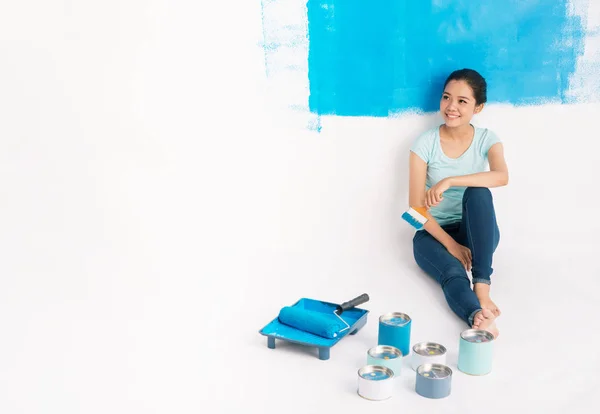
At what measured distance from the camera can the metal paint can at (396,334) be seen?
68.5 inches

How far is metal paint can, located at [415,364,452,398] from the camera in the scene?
1.54m

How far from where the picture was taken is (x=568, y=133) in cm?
240

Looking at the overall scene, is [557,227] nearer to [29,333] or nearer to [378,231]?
[378,231]

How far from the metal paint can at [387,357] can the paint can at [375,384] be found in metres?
0.04

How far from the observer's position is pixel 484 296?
203 centimetres

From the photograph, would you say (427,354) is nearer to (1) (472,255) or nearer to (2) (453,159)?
(1) (472,255)

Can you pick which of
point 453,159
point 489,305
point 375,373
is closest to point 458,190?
point 453,159

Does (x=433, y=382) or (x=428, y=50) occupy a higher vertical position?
(x=428, y=50)

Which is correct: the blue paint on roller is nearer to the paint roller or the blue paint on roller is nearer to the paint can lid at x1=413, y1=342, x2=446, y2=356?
the paint roller

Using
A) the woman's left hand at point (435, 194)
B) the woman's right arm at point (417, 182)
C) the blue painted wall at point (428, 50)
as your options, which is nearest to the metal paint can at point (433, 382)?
the woman's left hand at point (435, 194)

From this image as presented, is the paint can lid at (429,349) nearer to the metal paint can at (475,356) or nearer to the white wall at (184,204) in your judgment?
the metal paint can at (475,356)

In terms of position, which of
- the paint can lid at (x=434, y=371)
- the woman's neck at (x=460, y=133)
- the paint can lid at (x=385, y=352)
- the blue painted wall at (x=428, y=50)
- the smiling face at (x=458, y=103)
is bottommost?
the paint can lid at (x=434, y=371)

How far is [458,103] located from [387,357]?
3.16 ft

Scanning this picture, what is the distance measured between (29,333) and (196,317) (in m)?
0.45
